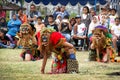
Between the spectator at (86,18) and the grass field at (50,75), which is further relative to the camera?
the spectator at (86,18)

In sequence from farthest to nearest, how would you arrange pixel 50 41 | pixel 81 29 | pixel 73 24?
pixel 73 24
pixel 81 29
pixel 50 41

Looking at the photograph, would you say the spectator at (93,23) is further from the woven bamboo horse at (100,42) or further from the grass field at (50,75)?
the grass field at (50,75)

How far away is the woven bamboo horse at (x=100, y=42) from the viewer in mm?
12078

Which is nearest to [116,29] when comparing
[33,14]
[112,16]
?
[112,16]

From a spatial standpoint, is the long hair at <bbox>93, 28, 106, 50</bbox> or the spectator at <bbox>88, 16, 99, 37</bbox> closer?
the long hair at <bbox>93, 28, 106, 50</bbox>

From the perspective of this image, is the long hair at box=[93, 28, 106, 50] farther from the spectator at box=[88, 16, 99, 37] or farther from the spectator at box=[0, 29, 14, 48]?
the spectator at box=[0, 29, 14, 48]

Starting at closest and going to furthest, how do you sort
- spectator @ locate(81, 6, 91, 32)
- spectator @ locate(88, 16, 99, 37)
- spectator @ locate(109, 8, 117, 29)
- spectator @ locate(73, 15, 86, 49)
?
spectator @ locate(109, 8, 117, 29) → spectator @ locate(88, 16, 99, 37) → spectator @ locate(73, 15, 86, 49) → spectator @ locate(81, 6, 91, 32)

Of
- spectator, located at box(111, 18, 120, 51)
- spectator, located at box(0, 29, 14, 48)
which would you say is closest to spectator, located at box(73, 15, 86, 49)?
spectator, located at box(111, 18, 120, 51)

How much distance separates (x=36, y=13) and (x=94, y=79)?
37.8 ft

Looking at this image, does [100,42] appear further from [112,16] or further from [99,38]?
[112,16]

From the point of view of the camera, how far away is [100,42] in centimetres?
1216

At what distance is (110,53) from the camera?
12562 mm

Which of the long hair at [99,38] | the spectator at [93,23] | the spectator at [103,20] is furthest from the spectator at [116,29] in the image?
the long hair at [99,38]

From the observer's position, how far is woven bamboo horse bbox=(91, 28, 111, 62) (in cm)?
1208
